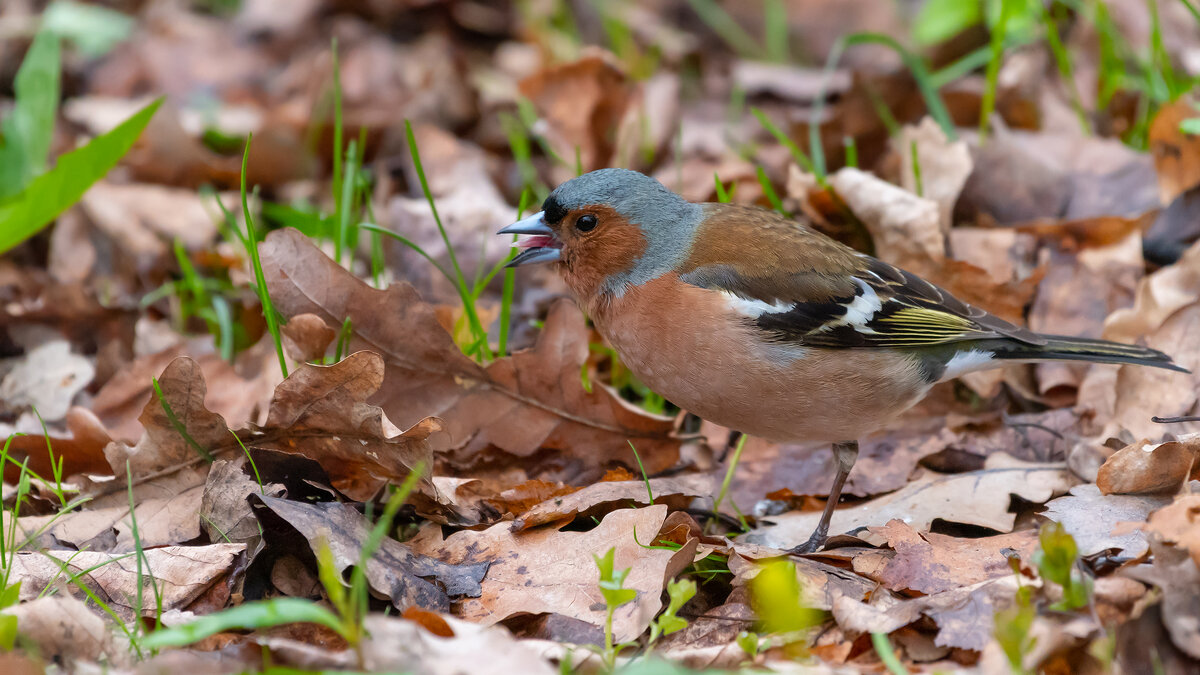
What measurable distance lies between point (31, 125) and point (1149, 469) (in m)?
4.84

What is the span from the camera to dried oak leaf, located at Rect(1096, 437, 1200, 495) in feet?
10.0

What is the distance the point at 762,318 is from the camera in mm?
3732

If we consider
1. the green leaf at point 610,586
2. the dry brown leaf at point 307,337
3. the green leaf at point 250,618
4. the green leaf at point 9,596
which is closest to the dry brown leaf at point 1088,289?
the green leaf at point 610,586

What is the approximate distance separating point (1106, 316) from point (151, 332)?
4.17 m

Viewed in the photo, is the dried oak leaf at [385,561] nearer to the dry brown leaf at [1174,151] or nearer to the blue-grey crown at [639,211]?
the blue-grey crown at [639,211]

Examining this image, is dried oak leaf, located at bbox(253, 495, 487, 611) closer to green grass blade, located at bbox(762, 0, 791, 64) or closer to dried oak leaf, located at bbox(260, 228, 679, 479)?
dried oak leaf, located at bbox(260, 228, 679, 479)

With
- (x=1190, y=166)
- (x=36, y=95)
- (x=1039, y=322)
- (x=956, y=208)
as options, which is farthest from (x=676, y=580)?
(x=36, y=95)

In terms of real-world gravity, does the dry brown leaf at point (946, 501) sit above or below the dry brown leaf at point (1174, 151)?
below

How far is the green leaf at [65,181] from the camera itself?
4.18 metres

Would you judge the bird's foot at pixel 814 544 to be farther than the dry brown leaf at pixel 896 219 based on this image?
No

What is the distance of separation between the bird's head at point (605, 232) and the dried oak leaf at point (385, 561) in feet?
4.18

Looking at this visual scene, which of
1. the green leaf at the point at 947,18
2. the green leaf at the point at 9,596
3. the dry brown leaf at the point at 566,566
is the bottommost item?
the dry brown leaf at the point at 566,566

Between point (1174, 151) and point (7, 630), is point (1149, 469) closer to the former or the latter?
point (1174, 151)

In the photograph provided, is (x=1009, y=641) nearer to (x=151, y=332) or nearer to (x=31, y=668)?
(x=31, y=668)
